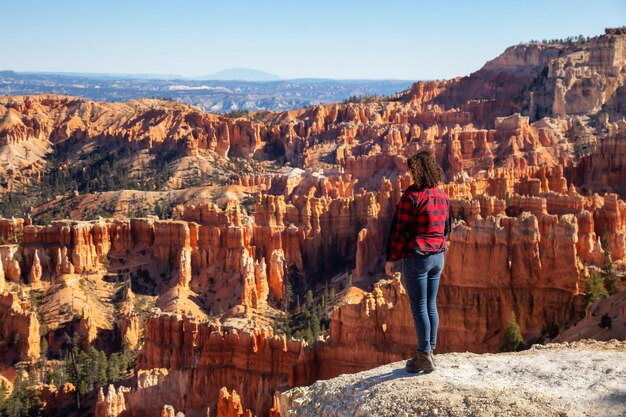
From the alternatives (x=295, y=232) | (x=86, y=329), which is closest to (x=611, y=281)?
(x=86, y=329)

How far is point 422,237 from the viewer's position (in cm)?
1451

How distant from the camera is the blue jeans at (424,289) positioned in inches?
574

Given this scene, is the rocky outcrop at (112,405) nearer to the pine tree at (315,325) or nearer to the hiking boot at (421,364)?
the pine tree at (315,325)

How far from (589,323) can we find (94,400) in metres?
24.0

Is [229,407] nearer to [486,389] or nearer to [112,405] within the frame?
[112,405]

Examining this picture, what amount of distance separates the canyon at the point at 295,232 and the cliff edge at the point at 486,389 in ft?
46.4

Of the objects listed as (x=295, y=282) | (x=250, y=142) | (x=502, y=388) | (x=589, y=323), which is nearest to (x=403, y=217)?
(x=502, y=388)

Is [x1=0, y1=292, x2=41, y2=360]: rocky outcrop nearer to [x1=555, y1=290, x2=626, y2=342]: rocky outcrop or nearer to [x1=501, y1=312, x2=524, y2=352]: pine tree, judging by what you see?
[x1=501, y1=312, x2=524, y2=352]: pine tree

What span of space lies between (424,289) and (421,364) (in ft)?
4.60

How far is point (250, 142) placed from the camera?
138 meters

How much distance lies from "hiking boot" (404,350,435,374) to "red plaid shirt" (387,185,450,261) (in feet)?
5.66

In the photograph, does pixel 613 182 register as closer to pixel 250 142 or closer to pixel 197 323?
pixel 197 323

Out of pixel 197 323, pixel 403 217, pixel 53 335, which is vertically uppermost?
pixel 403 217

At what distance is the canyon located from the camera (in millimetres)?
37625
